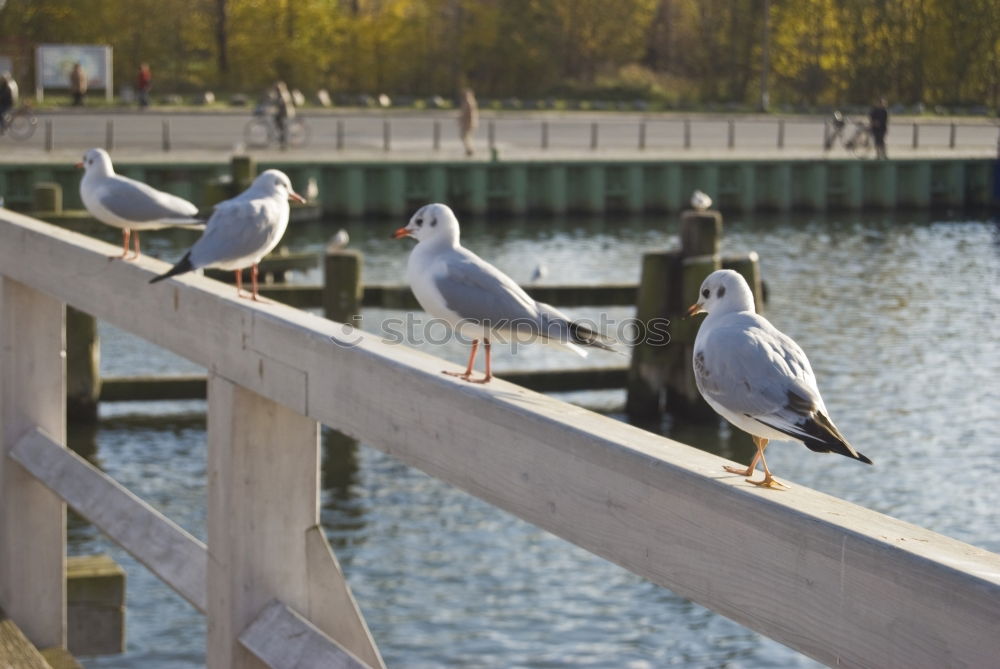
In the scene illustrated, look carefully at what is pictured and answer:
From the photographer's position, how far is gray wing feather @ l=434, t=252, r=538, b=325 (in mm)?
3574

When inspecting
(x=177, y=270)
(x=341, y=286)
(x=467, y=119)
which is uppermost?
(x=467, y=119)

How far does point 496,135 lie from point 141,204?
33.9m

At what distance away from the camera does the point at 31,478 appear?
495cm

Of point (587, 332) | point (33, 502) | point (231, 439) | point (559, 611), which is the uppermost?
point (587, 332)

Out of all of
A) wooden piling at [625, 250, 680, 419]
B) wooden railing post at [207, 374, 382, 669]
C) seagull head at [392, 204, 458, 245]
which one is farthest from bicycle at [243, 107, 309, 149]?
wooden railing post at [207, 374, 382, 669]

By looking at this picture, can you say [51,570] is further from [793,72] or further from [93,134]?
[793,72]

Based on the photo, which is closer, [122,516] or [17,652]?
[122,516]

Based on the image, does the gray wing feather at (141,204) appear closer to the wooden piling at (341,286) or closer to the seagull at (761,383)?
the seagull at (761,383)

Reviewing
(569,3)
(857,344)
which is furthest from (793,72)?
(857,344)

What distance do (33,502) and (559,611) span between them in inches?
219

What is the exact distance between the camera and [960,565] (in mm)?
1735

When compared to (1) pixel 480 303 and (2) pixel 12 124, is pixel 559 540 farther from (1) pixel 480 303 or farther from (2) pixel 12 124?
(2) pixel 12 124

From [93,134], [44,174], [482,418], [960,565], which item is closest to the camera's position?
[960,565]

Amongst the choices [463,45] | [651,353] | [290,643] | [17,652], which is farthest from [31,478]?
[463,45]
